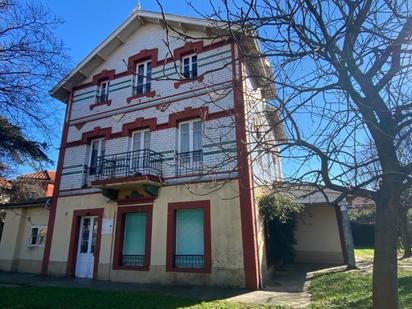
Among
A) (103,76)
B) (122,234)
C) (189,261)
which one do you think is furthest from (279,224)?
(103,76)

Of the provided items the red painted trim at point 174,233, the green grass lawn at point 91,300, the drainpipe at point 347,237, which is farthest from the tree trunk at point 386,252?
the drainpipe at point 347,237

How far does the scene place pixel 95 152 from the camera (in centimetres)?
1484

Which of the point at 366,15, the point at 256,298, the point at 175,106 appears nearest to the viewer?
the point at 366,15

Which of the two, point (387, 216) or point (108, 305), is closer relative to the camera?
point (387, 216)

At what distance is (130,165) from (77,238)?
13.1ft

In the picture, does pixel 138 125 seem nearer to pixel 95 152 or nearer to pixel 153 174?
pixel 153 174

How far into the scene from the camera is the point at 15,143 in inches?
392

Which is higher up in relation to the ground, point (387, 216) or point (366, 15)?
point (366, 15)

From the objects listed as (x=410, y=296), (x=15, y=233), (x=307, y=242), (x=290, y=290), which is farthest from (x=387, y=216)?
(x=15, y=233)

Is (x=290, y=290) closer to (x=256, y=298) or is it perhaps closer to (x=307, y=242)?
(x=256, y=298)

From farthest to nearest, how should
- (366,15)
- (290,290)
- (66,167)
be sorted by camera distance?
(66,167) < (290,290) < (366,15)

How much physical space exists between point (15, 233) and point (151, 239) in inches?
340

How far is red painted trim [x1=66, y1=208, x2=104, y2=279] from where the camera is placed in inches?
500

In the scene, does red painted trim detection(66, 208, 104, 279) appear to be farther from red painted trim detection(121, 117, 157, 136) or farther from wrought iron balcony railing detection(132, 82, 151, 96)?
wrought iron balcony railing detection(132, 82, 151, 96)
